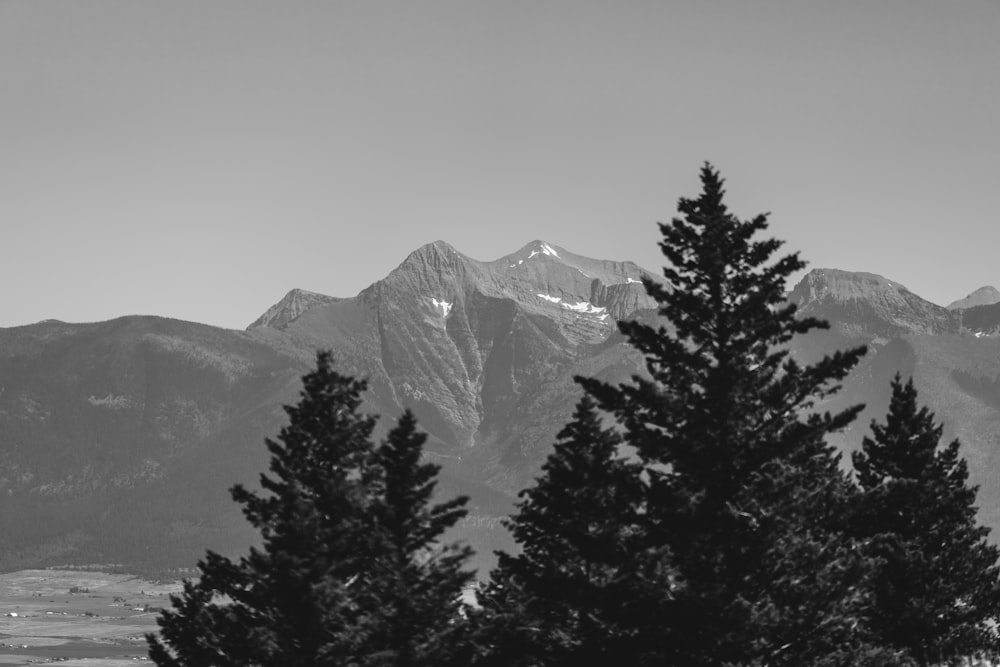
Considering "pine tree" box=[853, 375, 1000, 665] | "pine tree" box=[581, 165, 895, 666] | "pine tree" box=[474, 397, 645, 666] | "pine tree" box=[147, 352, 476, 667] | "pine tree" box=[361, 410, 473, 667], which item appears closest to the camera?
"pine tree" box=[581, 165, 895, 666]

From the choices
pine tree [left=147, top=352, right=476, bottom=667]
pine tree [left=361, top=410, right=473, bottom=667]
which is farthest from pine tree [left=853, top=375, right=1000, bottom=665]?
pine tree [left=147, top=352, right=476, bottom=667]

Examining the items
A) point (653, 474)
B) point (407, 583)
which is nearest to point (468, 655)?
point (407, 583)

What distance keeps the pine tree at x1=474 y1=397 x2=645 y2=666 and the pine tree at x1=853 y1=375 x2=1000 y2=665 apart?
13556mm

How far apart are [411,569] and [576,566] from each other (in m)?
6.92

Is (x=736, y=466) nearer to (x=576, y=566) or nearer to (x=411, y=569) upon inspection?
(x=576, y=566)

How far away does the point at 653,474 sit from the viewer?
131ft

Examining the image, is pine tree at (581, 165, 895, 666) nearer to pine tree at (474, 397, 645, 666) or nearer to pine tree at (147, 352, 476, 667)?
pine tree at (474, 397, 645, 666)

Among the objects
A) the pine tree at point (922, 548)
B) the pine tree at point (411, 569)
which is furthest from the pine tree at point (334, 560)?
the pine tree at point (922, 548)

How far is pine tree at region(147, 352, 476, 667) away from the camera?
46.0m

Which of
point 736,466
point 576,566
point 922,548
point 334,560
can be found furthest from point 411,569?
point 922,548

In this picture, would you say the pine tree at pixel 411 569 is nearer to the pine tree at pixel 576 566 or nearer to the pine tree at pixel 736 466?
the pine tree at pixel 576 566

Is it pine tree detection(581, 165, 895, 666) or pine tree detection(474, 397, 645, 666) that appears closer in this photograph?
pine tree detection(581, 165, 895, 666)

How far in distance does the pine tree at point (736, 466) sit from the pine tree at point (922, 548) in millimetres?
19739

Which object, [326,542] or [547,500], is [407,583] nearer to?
[326,542]
